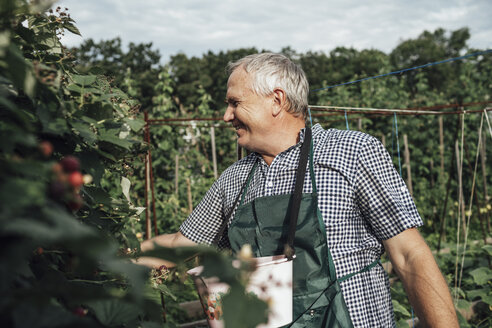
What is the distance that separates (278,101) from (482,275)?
3123mm

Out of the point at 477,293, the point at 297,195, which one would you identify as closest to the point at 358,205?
the point at 297,195

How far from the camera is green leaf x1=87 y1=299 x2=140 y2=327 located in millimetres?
667

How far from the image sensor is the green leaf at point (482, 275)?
13.1 feet

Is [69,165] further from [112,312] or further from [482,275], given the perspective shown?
[482,275]

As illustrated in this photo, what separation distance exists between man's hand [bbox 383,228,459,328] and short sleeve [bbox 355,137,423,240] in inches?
1.7

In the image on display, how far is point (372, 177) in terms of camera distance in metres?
1.64

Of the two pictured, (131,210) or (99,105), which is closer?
(99,105)

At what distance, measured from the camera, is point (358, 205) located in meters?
1.69

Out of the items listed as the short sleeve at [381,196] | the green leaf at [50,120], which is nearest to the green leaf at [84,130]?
the green leaf at [50,120]

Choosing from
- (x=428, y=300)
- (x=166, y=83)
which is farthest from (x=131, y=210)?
(x=166, y=83)

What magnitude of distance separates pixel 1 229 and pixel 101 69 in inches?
28.4

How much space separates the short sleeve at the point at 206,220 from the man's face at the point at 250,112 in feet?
1.00

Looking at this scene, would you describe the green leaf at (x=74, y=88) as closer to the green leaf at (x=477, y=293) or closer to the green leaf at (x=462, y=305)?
the green leaf at (x=462, y=305)

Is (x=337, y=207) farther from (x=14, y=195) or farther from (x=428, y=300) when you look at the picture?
(x=14, y=195)
